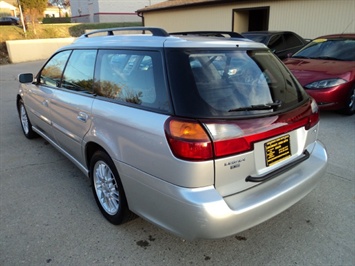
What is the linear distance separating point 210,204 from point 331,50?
612cm

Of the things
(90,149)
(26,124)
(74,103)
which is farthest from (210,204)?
(26,124)

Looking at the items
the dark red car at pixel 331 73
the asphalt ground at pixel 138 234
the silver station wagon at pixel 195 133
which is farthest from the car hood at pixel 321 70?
the silver station wagon at pixel 195 133

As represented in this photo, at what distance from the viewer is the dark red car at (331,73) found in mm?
5527

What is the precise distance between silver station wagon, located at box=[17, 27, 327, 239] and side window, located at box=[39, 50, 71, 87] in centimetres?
81

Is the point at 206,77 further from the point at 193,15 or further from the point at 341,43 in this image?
the point at 193,15

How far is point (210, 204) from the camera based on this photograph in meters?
1.92

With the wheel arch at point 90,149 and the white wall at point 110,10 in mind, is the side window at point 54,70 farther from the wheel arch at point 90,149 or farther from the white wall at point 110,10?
the white wall at point 110,10

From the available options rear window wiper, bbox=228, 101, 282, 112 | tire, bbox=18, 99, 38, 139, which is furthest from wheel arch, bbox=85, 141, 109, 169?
tire, bbox=18, 99, 38, 139

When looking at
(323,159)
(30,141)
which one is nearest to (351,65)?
(323,159)

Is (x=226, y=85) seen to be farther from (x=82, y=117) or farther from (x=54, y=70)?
(x=54, y=70)

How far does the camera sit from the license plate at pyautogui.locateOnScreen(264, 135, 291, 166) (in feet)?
7.18

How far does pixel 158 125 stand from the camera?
6.72 feet

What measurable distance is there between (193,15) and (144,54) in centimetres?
1638

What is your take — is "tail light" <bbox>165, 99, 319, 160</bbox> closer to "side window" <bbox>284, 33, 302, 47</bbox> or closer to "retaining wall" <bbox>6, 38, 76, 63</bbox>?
"side window" <bbox>284, 33, 302, 47</bbox>
